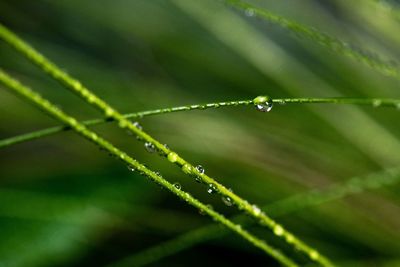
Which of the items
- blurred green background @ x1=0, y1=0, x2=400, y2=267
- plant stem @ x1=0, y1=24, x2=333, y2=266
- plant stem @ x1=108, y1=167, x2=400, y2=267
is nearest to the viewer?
plant stem @ x1=0, y1=24, x2=333, y2=266

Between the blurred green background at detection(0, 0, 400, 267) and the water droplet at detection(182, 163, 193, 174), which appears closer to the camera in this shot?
the water droplet at detection(182, 163, 193, 174)

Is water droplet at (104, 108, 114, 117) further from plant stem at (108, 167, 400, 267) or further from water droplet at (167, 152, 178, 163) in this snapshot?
plant stem at (108, 167, 400, 267)

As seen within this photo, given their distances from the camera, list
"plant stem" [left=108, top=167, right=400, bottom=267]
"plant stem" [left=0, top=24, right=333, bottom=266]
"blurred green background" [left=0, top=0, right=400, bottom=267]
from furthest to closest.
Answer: "blurred green background" [left=0, top=0, right=400, bottom=267]
"plant stem" [left=108, top=167, right=400, bottom=267]
"plant stem" [left=0, top=24, right=333, bottom=266]

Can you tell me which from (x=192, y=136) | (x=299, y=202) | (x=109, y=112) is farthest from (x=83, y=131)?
(x=192, y=136)

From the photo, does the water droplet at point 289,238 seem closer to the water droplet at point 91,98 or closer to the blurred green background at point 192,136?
the water droplet at point 91,98

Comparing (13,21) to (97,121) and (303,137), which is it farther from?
(97,121)

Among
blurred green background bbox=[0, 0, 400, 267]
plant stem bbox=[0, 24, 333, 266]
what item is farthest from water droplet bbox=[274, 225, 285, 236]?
blurred green background bbox=[0, 0, 400, 267]

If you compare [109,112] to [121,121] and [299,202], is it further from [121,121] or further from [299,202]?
[299,202]
